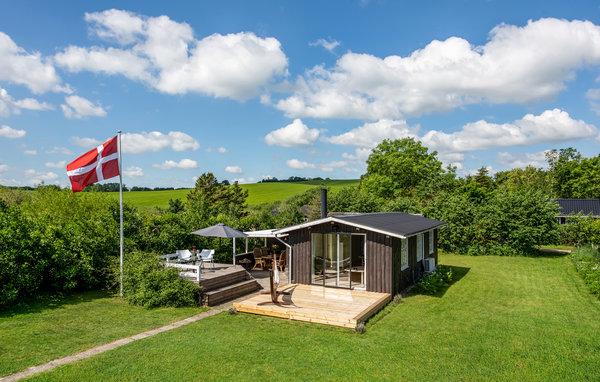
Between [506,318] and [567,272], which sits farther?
[567,272]

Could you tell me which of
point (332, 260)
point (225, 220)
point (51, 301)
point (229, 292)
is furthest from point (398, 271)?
point (51, 301)

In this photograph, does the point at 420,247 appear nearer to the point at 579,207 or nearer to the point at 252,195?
the point at 579,207

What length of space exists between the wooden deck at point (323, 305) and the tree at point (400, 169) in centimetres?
2895

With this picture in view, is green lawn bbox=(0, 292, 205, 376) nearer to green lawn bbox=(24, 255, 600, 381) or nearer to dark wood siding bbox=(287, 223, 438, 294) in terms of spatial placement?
green lawn bbox=(24, 255, 600, 381)

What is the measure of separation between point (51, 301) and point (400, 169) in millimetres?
36760

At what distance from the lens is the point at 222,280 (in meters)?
12.0

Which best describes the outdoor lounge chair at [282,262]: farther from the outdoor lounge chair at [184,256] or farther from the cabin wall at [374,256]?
the outdoor lounge chair at [184,256]

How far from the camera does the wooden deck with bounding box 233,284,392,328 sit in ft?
29.1

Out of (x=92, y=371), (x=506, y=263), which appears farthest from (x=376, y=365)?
(x=506, y=263)

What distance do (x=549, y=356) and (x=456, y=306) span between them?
12.5 feet

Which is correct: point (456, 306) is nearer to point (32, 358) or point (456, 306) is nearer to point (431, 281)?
point (431, 281)

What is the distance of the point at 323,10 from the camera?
15523 mm

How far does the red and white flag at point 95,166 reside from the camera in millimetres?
9891

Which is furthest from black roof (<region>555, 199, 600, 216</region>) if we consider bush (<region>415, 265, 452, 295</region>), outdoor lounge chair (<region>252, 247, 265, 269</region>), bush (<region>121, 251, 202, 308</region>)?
bush (<region>121, 251, 202, 308</region>)
